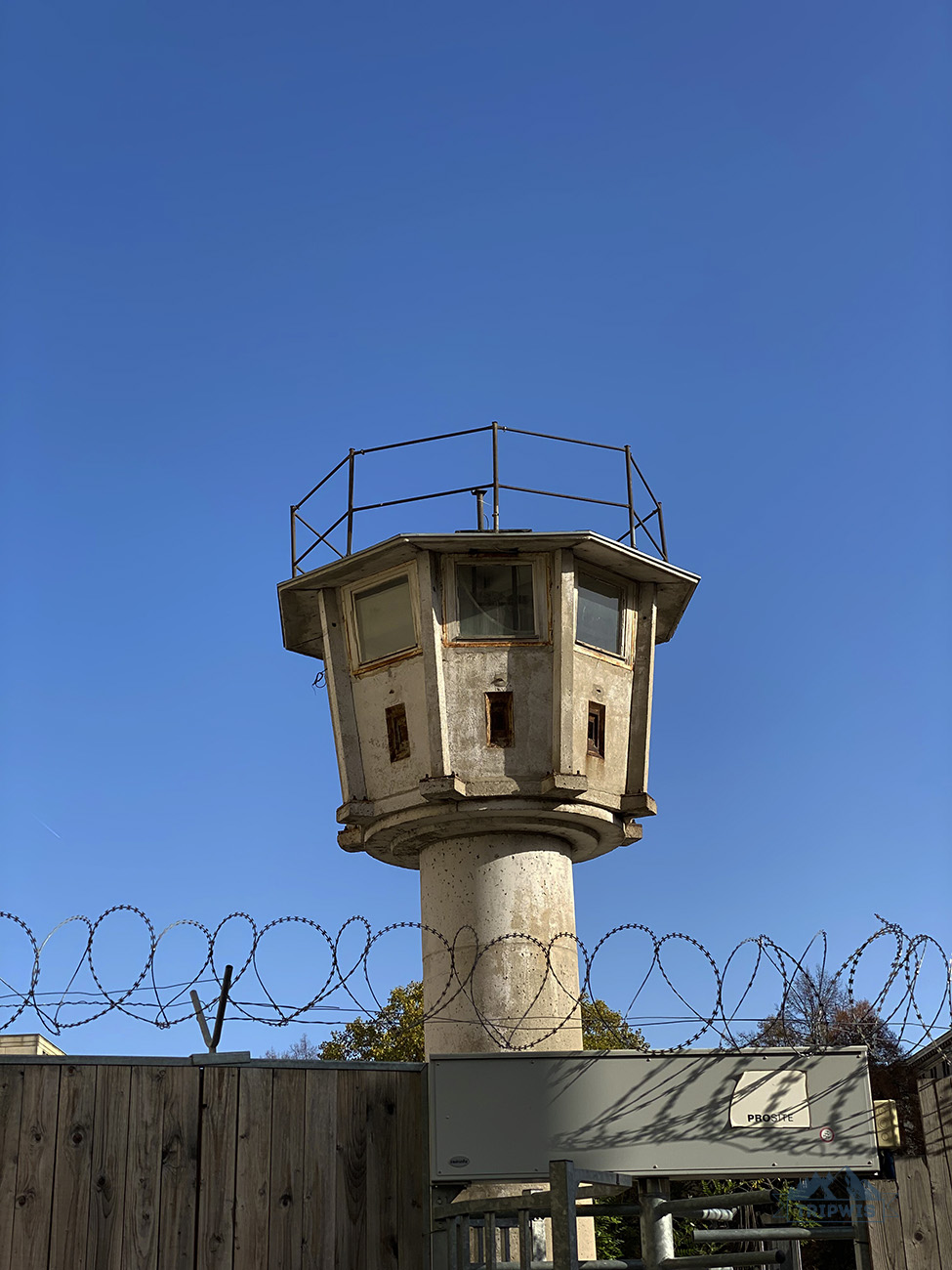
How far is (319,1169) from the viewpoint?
7867 millimetres

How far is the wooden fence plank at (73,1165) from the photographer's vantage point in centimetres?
734

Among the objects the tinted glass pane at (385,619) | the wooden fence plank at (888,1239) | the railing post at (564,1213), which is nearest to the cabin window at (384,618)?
the tinted glass pane at (385,619)

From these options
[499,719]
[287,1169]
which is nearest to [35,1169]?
[287,1169]

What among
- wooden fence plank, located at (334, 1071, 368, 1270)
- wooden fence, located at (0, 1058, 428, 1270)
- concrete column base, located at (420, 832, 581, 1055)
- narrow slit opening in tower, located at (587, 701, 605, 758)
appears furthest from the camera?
narrow slit opening in tower, located at (587, 701, 605, 758)

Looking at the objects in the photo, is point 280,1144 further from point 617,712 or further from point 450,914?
point 617,712

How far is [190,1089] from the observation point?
308 inches

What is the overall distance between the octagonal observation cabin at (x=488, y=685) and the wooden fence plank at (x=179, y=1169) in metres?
3.44

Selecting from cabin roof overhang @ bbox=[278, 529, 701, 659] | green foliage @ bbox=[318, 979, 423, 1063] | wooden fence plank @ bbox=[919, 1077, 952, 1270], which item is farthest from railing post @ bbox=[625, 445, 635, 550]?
green foliage @ bbox=[318, 979, 423, 1063]

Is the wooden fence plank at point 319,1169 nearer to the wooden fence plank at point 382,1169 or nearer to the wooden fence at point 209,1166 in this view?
the wooden fence at point 209,1166

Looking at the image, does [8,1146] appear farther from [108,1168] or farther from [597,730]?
[597,730]

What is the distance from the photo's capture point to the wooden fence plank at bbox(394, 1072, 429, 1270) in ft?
25.7

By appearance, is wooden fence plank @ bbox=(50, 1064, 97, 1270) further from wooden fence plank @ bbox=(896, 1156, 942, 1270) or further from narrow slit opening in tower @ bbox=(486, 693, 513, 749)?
wooden fence plank @ bbox=(896, 1156, 942, 1270)

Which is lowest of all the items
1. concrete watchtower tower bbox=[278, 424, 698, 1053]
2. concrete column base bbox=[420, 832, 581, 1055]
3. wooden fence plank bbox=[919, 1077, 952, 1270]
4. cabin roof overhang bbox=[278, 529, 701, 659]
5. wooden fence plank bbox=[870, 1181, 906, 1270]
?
wooden fence plank bbox=[870, 1181, 906, 1270]

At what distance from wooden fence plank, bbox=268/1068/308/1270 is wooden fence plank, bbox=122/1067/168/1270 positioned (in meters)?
0.66
